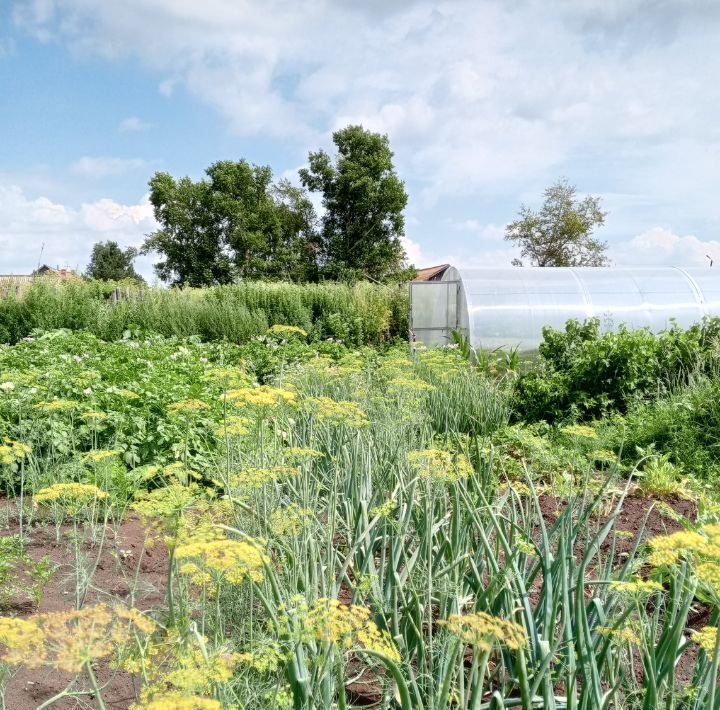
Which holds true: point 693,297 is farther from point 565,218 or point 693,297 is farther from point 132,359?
point 565,218

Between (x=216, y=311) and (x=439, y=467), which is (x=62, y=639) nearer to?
(x=439, y=467)

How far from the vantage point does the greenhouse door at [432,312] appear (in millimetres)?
12320

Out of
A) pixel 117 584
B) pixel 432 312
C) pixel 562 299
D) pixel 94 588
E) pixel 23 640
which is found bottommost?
pixel 117 584

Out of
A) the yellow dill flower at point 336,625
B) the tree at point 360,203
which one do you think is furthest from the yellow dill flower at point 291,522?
the tree at point 360,203

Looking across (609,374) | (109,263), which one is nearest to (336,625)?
(609,374)

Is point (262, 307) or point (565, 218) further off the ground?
point (565, 218)

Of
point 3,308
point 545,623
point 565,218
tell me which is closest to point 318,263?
point 565,218

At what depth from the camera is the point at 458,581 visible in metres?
2.11

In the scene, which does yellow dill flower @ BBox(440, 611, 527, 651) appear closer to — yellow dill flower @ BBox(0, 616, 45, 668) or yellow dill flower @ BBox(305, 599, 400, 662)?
yellow dill flower @ BBox(305, 599, 400, 662)

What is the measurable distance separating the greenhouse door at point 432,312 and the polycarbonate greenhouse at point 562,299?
0.04 m

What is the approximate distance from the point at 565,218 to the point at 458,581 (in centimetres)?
2439

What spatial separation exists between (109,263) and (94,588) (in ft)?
135

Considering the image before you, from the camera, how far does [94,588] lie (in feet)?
7.04

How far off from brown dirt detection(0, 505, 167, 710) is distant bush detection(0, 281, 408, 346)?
9415 millimetres
